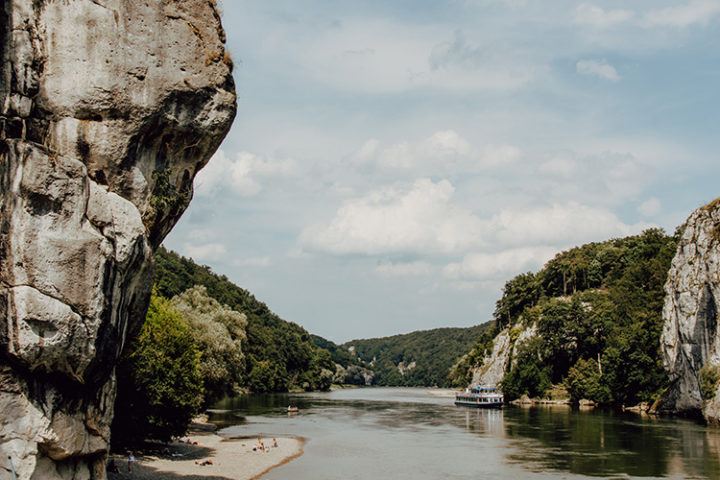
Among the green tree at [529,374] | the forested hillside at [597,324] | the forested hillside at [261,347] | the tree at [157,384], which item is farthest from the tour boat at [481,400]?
the tree at [157,384]

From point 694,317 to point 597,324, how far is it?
36558 millimetres

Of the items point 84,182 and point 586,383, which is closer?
point 84,182

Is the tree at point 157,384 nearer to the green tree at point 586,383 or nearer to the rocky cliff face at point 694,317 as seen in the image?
the rocky cliff face at point 694,317

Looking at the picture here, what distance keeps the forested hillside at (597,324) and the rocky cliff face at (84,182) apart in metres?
88.6

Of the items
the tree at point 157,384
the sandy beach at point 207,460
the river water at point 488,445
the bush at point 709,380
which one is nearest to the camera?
the sandy beach at point 207,460

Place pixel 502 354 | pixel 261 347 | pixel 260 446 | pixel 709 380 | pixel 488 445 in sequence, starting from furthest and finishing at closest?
pixel 261 347 < pixel 502 354 < pixel 709 380 < pixel 488 445 < pixel 260 446

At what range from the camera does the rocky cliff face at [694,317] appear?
239ft

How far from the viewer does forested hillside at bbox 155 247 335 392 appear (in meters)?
150

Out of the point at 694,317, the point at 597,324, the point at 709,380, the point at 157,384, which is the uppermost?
the point at 597,324

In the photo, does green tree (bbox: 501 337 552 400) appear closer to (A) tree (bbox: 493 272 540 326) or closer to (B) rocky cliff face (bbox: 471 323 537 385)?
(B) rocky cliff face (bbox: 471 323 537 385)

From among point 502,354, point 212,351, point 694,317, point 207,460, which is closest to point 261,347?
point 502,354

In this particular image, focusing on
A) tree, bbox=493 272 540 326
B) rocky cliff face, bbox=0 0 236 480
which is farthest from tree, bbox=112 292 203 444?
tree, bbox=493 272 540 326

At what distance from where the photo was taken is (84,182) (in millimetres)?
18172

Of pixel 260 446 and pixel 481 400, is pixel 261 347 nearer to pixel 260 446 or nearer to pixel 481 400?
pixel 481 400
